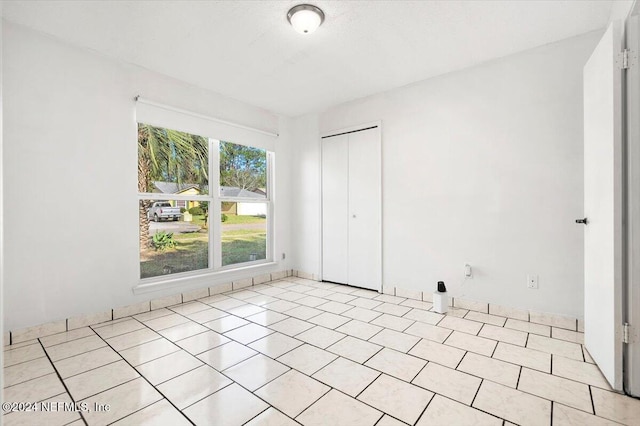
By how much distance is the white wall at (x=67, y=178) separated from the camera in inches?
99.1

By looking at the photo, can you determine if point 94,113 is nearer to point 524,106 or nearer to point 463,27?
point 463,27

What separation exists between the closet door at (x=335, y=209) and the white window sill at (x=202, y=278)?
844 mm

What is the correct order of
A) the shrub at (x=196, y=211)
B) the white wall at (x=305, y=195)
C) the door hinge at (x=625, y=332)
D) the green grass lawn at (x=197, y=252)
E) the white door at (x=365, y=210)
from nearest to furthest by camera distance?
the door hinge at (x=625, y=332) < the green grass lawn at (x=197, y=252) < the shrub at (x=196, y=211) < the white door at (x=365, y=210) < the white wall at (x=305, y=195)

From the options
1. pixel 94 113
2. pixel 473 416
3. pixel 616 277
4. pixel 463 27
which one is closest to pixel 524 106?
pixel 463 27

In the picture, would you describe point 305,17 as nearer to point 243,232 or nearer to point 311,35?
point 311,35

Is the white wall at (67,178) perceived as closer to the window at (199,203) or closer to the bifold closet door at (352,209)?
the window at (199,203)

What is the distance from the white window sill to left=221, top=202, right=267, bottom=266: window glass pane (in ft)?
0.48

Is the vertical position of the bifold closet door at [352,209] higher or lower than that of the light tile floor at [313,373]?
higher

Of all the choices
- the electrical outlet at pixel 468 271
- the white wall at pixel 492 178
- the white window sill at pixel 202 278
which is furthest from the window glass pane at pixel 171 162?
the electrical outlet at pixel 468 271

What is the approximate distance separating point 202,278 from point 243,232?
2.80 ft

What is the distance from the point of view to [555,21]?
2.51m

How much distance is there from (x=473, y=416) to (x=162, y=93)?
12.4ft

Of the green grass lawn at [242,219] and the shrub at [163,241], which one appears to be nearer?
the shrub at [163,241]

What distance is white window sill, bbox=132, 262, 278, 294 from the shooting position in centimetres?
331
